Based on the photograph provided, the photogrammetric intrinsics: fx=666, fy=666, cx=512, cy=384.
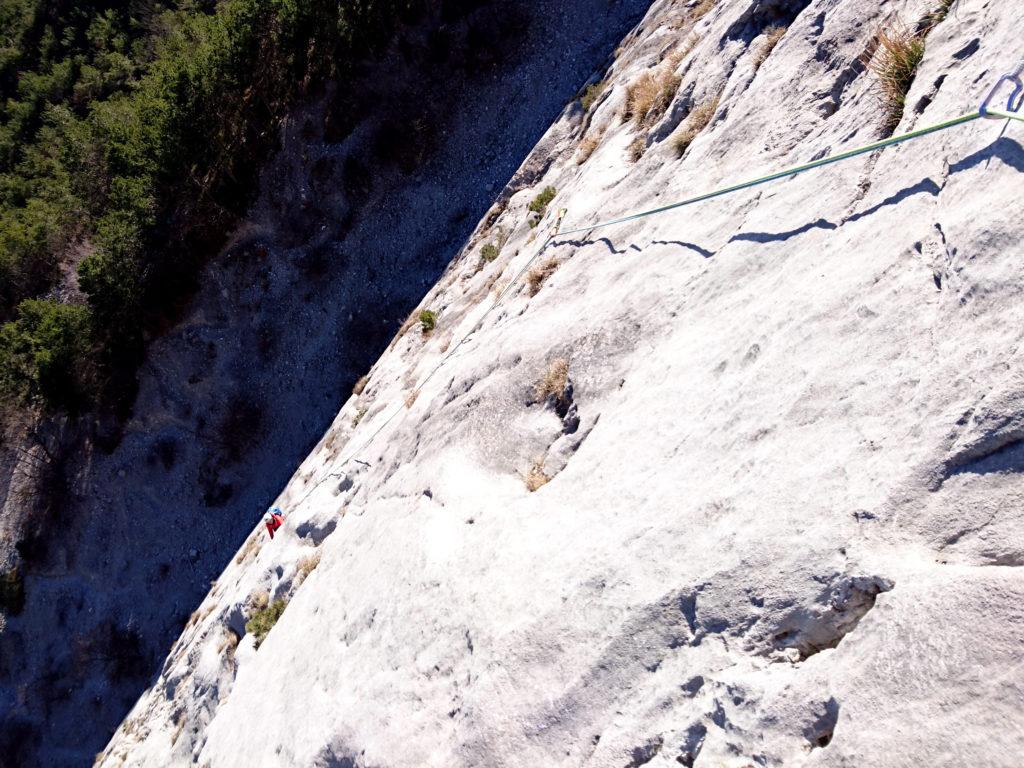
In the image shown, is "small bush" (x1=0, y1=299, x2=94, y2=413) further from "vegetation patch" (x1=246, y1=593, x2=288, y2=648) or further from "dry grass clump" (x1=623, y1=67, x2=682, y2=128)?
"dry grass clump" (x1=623, y1=67, x2=682, y2=128)

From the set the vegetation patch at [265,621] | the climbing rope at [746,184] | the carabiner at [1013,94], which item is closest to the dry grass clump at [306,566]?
the vegetation patch at [265,621]

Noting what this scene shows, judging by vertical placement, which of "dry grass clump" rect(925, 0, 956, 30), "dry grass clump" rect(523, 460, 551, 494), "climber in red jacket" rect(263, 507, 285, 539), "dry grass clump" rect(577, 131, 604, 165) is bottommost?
"climber in red jacket" rect(263, 507, 285, 539)

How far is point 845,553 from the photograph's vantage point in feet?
16.7

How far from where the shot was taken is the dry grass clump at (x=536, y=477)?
28.5 feet

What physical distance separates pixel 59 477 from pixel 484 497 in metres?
26.8

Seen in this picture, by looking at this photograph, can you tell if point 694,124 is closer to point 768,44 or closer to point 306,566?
point 768,44

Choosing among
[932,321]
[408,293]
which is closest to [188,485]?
[408,293]

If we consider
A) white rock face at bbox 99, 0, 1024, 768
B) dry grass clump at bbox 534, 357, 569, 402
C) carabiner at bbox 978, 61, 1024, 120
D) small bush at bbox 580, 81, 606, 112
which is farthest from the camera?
small bush at bbox 580, 81, 606, 112

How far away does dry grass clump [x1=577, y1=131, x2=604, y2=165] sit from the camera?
15.5m

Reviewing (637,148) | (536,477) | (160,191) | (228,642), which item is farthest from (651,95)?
(160,191)

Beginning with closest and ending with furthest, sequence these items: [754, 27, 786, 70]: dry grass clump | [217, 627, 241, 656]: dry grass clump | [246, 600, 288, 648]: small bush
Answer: [754, 27, 786, 70]: dry grass clump
[246, 600, 288, 648]: small bush
[217, 627, 241, 656]: dry grass clump

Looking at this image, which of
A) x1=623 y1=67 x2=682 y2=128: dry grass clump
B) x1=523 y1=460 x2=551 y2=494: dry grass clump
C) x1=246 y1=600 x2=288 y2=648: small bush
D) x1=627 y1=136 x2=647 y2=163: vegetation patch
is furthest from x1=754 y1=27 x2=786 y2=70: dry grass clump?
x1=246 y1=600 x2=288 y2=648: small bush

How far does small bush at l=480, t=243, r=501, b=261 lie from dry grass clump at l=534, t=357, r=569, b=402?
28.4 ft

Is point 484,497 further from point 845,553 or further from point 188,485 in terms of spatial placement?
point 188,485
